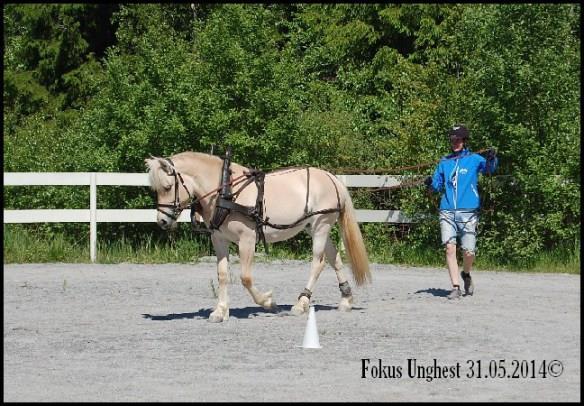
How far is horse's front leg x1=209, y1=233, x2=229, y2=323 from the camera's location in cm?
1147

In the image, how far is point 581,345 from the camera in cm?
1003

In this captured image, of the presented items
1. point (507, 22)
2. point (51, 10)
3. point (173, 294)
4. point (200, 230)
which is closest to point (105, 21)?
point (51, 10)

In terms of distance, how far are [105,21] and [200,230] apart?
2178cm

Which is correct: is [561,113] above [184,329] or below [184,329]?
above

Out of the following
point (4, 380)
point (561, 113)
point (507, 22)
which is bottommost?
point (4, 380)

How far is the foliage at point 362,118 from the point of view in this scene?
17.3 meters

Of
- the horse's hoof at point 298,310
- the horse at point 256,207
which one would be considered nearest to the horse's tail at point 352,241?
the horse at point 256,207

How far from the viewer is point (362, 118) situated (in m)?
23.0

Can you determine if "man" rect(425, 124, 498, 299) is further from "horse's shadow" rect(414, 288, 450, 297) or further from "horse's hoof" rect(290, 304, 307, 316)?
"horse's hoof" rect(290, 304, 307, 316)

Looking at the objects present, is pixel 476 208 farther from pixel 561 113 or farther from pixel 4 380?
pixel 4 380

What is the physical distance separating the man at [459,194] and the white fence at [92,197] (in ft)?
16.3

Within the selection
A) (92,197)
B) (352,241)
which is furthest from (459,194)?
(92,197)

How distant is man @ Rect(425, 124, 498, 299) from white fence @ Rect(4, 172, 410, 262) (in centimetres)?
497

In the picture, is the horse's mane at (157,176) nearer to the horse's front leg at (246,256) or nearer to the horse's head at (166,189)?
the horse's head at (166,189)
